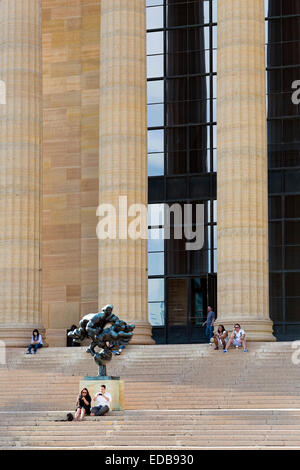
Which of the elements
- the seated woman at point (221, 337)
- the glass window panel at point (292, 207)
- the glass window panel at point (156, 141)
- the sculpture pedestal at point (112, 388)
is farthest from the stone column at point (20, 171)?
the sculpture pedestal at point (112, 388)

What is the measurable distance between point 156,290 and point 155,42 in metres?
13.5

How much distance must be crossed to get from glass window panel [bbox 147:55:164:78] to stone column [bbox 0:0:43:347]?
26.5ft

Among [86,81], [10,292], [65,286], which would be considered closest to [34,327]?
[10,292]

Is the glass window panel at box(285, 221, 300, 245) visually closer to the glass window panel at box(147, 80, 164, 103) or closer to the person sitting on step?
the glass window panel at box(147, 80, 164, 103)

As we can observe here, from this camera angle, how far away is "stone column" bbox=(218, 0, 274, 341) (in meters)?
49.8

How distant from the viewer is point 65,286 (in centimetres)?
6028

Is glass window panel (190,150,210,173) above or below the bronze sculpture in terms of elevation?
above

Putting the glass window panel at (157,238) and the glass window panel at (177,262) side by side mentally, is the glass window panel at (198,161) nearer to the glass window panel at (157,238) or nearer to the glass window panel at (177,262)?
the glass window panel at (157,238)

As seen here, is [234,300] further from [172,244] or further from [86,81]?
[86,81]

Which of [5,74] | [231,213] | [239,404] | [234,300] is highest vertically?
[5,74]

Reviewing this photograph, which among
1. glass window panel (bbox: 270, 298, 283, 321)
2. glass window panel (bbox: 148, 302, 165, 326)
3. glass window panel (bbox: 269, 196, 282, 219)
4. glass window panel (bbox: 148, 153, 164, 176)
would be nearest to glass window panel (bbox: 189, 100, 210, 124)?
glass window panel (bbox: 148, 153, 164, 176)

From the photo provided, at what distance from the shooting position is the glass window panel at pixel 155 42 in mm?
61188

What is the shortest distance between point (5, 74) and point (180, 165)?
11098 millimetres

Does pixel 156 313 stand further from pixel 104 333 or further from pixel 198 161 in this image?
pixel 104 333
